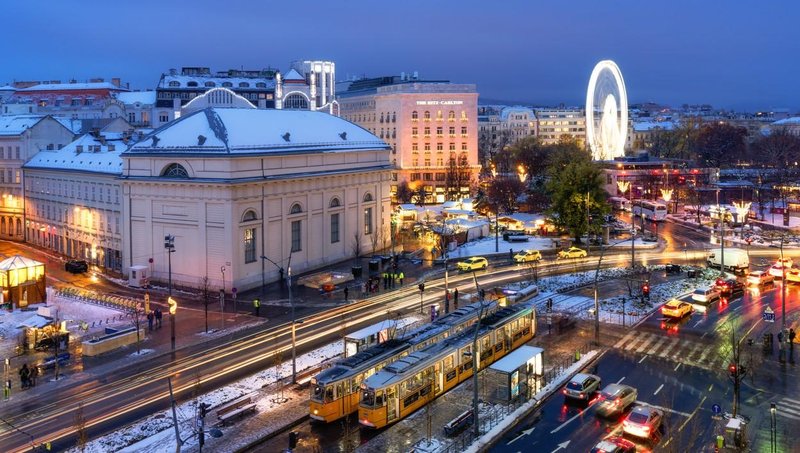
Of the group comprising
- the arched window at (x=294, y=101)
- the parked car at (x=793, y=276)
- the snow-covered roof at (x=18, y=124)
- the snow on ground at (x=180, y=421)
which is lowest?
the snow on ground at (x=180, y=421)

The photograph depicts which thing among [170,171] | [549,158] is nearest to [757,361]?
[170,171]

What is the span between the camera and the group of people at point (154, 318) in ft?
152

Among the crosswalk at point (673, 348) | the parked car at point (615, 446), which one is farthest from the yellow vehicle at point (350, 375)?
the crosswalk at point (673, 348)

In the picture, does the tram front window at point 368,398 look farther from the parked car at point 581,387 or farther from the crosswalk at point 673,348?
the crosswalk at point 673,348

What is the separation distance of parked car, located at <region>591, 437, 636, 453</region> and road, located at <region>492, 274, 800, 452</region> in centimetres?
106

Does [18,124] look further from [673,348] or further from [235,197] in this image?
[673,348]

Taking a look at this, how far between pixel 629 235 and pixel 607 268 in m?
20.3

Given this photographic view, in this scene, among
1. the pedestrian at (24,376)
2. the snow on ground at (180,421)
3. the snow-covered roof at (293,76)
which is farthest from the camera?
the snow-covered roof at (293,76)

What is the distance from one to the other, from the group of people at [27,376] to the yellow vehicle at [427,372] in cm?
1771

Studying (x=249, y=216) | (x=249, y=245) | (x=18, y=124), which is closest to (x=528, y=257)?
(x=249, y=245)

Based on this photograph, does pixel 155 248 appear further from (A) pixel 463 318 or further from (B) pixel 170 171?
(A) pixel 463 318

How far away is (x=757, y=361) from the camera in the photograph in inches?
1481

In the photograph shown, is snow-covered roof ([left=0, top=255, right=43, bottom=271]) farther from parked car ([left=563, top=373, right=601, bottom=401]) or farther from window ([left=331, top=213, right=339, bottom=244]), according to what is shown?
parked car ([left=563, top=373, right=601, bottom=401])

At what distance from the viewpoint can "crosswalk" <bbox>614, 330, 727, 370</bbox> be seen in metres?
37.8
